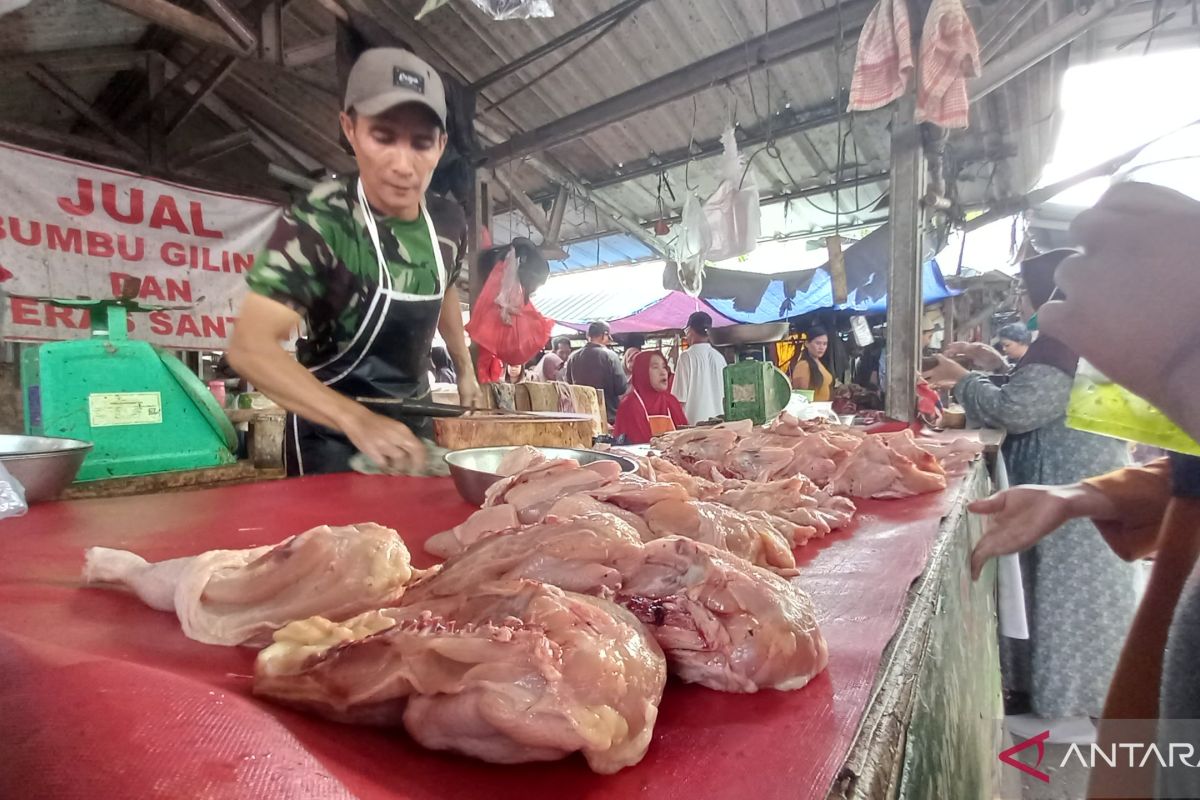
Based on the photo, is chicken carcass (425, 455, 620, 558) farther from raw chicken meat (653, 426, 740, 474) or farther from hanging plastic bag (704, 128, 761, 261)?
hanging plastic bag (704, 128, 761, 261)

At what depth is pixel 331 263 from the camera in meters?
2.82

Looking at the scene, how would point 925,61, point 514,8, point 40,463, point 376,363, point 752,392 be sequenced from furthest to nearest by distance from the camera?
point 752,392
point 925,61
point 514,8
point 376,363
point 40,463

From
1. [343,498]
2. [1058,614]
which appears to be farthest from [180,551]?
[1058,614]

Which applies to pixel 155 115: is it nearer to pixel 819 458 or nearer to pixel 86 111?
pixel 86 111

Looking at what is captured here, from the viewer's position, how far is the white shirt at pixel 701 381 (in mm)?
8789

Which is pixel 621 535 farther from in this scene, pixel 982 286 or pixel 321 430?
pixel 982 286

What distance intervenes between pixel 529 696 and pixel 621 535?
455 mm

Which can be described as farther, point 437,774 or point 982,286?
point 982,286

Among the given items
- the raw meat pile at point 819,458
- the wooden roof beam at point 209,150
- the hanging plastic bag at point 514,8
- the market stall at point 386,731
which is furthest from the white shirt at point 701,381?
the market stall at point 386,731

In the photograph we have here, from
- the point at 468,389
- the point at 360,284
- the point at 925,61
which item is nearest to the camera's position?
the point at 360,284

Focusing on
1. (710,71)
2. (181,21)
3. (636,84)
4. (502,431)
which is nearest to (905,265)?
(710,71)

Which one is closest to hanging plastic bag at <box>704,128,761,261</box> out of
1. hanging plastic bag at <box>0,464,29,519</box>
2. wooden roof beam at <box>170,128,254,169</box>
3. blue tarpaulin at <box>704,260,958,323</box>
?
hanging plastic bag at <box>0,464,29,519</box>

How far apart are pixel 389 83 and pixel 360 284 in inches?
36.2

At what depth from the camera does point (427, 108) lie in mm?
2836
